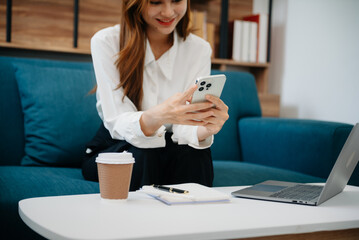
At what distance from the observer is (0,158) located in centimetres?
169

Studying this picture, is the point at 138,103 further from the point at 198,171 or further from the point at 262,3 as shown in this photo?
the point at 262,3

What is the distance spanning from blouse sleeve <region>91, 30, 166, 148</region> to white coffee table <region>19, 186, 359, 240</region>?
36 cm

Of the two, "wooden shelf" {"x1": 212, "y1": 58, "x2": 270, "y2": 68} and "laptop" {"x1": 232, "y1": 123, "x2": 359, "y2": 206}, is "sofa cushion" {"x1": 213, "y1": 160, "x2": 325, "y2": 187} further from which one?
"wooden shelf" {"x1": 212, "y1": 58, "x2": 270, "y2": 68}

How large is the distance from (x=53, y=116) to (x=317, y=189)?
1064mm

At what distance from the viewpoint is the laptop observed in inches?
38.4

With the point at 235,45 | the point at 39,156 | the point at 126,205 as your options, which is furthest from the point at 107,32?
the point at 235,45

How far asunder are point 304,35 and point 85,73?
1.65 m

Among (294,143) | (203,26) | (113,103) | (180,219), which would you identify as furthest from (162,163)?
(203,26)

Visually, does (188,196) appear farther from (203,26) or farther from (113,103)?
(203,26)

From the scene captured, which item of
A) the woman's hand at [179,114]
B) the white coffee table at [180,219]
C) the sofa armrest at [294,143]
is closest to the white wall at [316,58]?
the sofa armrest at [294,143]

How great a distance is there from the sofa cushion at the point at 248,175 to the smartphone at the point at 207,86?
565 millimetres

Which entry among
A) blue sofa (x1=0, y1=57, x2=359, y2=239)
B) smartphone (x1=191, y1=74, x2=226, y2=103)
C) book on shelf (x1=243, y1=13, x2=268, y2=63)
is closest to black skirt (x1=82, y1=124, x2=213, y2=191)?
blue sofa (x1=0, y1=57, x2=359, y2=239)

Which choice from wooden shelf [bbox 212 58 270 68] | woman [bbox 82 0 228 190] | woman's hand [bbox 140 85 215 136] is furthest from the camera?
wooden shelf [bbox 212 58 270 68]

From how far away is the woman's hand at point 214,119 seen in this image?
3.79 ft
